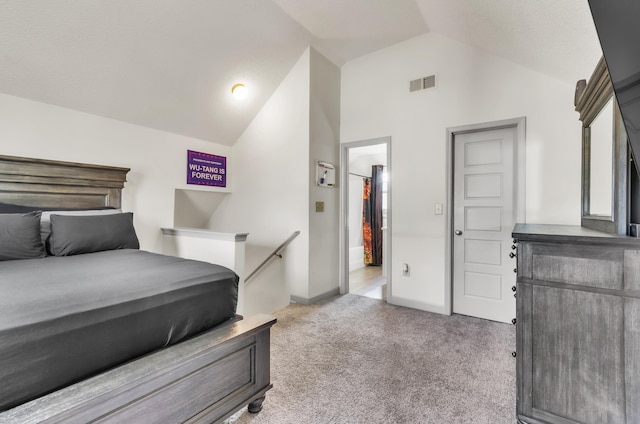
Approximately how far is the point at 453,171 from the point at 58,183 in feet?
12.2

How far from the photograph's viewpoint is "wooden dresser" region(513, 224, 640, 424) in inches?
49.8

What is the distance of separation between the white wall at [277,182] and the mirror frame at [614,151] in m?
2.38

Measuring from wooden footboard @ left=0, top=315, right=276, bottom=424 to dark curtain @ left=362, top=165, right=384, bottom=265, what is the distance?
4439 mm

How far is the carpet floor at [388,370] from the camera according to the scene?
5.37ft

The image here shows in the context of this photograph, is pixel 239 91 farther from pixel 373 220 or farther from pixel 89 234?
pixel 373 220

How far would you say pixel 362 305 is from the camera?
3436 mm

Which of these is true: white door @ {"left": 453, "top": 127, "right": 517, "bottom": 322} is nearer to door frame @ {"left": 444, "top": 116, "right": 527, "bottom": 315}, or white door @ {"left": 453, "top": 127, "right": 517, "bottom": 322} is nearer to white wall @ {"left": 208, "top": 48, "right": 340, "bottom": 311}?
door frame @ {"left": 444, "top": 116, "right": 527, "bottom": 315}

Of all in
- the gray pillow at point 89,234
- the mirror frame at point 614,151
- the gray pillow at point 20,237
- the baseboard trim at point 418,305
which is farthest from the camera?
the baseboard trim at point 418,305

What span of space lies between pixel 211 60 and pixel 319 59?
4.07 feet

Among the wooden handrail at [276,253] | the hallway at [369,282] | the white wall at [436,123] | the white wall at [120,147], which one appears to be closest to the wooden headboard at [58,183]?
the white wall at [120,147]

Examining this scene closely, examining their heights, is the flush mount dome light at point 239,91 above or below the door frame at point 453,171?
above

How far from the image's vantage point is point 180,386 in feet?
4.19

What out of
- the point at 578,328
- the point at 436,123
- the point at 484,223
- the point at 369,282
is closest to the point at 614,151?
the point at 578,328

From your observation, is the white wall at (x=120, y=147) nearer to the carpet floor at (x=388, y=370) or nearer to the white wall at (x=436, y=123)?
the carpet floor at (x=388, y=370)
